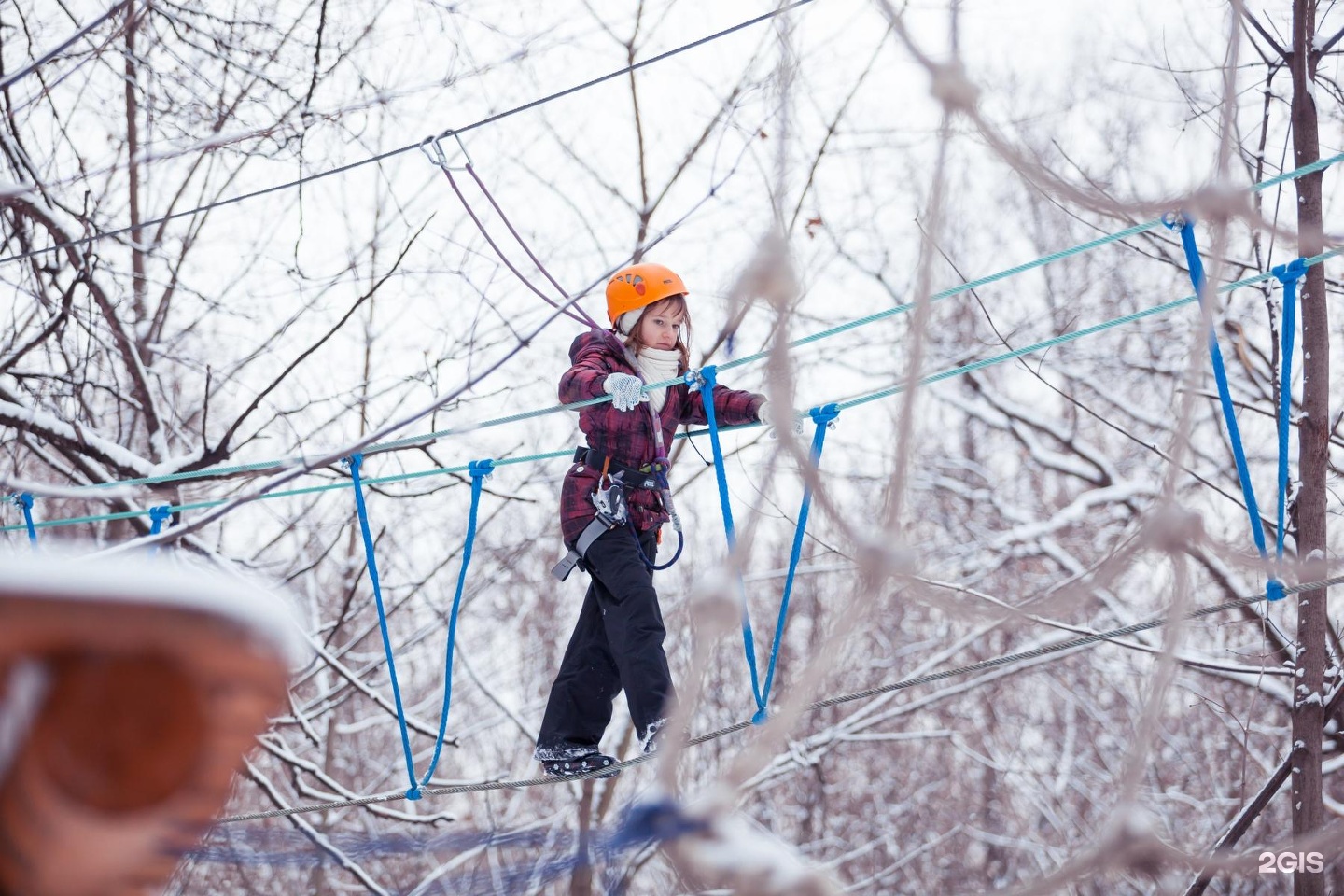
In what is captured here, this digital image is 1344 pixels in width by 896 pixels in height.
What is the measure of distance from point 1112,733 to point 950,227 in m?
4.11

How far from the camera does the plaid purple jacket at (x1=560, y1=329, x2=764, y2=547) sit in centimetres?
353

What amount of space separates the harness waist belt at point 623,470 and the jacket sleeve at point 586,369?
181 millimetres

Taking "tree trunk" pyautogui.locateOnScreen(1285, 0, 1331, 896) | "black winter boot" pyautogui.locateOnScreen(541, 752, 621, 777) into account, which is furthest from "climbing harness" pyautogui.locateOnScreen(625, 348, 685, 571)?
"tree trunk" pyautogui.locateOnScreen(1285, 0, 1331, 896)

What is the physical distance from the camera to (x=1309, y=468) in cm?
378

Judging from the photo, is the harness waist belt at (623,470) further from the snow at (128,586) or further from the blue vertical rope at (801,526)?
the snow at (128,586)

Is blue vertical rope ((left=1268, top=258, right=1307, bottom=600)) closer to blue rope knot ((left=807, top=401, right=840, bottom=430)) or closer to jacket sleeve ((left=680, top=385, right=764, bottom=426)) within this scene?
blue rope knot ((left=807, top=401, right=840, bottom=430))

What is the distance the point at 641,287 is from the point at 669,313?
0.12m

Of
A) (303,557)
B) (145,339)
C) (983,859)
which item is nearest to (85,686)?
(145,339)

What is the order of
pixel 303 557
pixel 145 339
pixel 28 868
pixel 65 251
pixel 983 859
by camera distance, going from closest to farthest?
pixel 28 868 < pixel 65 251 < pixel 145 339 < pixel 303 557 < pixel 983 859

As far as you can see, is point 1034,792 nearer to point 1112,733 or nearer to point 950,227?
point 1112,733

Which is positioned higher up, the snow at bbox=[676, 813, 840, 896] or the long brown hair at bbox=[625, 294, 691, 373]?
the long brown hair at bbox=[625, 294, 691, 373]

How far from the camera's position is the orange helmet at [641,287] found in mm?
3676

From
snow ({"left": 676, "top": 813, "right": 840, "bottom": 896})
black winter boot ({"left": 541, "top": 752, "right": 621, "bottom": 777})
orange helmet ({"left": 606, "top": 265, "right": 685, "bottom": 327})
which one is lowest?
snow ({"left": 676, "top": 813, "right": 840, "bottom": 896})

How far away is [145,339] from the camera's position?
19.5ft
